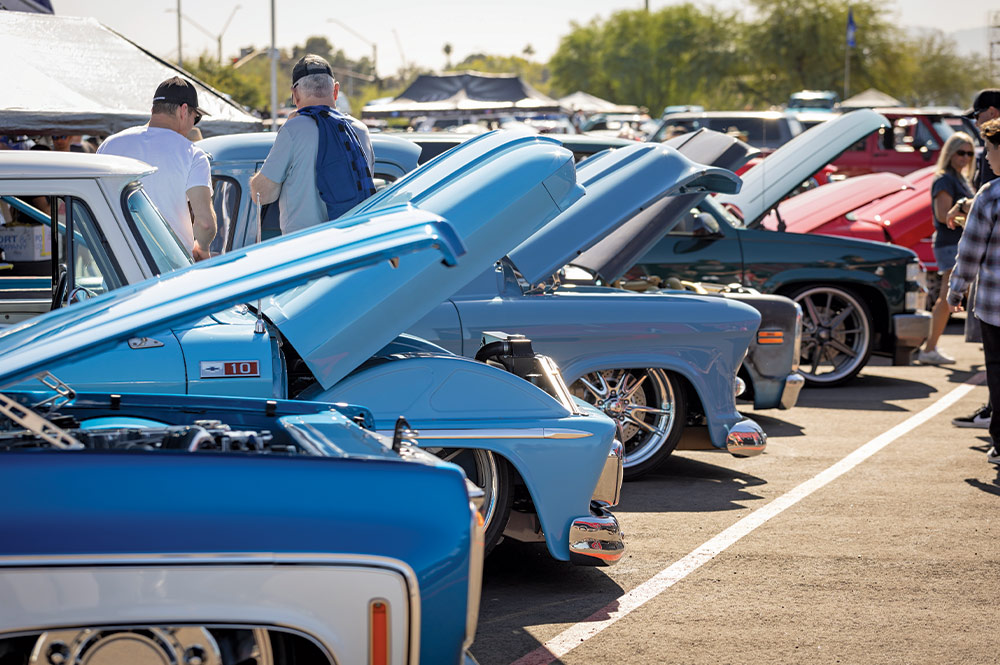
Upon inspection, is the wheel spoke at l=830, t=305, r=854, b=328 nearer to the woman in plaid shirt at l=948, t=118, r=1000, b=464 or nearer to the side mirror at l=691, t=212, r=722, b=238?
the side mirror at l=691, t=212, r=722, b=238

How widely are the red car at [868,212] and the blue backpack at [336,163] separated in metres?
5.13

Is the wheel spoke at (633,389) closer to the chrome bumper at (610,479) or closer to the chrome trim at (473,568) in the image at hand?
the chrome bumper at (610,479)

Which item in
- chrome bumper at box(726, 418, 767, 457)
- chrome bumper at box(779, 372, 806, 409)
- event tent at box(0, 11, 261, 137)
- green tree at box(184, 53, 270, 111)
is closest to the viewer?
chrome bumper at box(726, 418, 767, 457)

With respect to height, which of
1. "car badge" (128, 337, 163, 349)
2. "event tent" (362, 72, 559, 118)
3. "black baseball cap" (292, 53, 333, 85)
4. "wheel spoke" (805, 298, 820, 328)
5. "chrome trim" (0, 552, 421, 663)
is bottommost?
"wheel spoke" (805, 298, 820, 328)

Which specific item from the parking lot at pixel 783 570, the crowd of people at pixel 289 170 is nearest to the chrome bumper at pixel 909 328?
the parking lot at pixel 783 570

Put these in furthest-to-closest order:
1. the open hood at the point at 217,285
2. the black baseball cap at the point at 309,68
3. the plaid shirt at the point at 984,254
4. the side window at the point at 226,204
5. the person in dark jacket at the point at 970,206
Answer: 1. the person in dark jacket at the point at 970,206
2. the plaid shirt at the point at 984,254
3. the side window at the point at 226,204
4. the black baseball cap at the point at 309,68
5. the open hood at the point at 217,285

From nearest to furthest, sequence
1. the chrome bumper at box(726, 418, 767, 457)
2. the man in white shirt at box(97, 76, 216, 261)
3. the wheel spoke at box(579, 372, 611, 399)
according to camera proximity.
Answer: the man in white shirt at box(97, 76, 216, 261) → the chrome bumper at box(726, 418, 767, 457) → the wheel spoke at box(579, 372, 611, 399)

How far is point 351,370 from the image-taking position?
171 inches

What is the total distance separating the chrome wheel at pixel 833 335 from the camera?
969 centimetres

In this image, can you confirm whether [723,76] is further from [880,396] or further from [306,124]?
[306,124]

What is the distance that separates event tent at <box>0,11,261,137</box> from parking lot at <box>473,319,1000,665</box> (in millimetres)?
5713

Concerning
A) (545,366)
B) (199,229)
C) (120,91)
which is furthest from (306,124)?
(120,91)

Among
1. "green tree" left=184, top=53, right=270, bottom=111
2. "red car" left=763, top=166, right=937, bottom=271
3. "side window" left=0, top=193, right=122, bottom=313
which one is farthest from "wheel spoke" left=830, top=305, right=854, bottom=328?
"green tree" left=184, top=53, right=270, bottom=111

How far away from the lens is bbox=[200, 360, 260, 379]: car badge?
13.3ft
